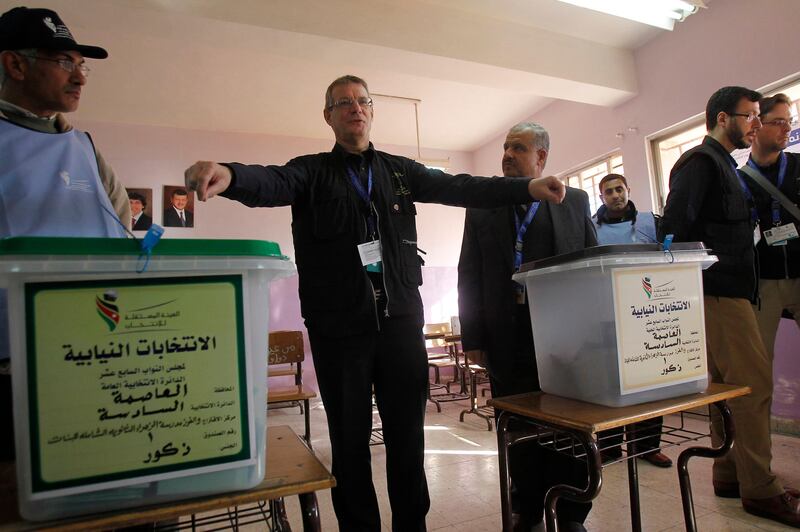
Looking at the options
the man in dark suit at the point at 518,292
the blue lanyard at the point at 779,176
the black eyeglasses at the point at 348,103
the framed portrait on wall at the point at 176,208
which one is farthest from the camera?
the framed portrait on wall at the point at 176,208

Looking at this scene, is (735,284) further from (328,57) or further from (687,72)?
(328,57)

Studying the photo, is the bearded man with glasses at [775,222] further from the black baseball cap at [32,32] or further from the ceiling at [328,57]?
the black baseball cap at [32,32]

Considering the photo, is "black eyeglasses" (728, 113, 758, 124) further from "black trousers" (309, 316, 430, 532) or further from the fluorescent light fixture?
"black trousers" (309, 316, 430, 532)

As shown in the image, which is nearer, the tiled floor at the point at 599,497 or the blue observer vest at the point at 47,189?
the blue observer vest at the point at 47,189

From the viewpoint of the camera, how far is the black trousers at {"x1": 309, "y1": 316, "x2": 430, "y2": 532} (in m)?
1.11

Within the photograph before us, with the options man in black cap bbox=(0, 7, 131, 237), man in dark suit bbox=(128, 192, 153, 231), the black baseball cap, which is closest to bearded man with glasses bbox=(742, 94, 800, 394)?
man in black cap bbox=(0, 7, 131, 237)

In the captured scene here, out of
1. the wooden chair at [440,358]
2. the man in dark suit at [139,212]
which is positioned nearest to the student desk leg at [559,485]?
the wooden chair at [440,358]

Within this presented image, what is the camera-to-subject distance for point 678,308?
40.4 inches

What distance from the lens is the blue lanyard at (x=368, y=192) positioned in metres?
1.20

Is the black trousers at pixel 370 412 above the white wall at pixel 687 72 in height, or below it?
below

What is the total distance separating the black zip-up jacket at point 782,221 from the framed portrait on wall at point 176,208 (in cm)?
509

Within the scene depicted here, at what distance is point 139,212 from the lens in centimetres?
499

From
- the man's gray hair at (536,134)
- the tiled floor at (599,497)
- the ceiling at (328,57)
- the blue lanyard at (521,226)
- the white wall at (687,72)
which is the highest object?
the ceiling at (328,57)

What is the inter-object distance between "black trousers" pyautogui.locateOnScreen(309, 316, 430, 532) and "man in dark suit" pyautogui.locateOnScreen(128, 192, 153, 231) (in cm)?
467
